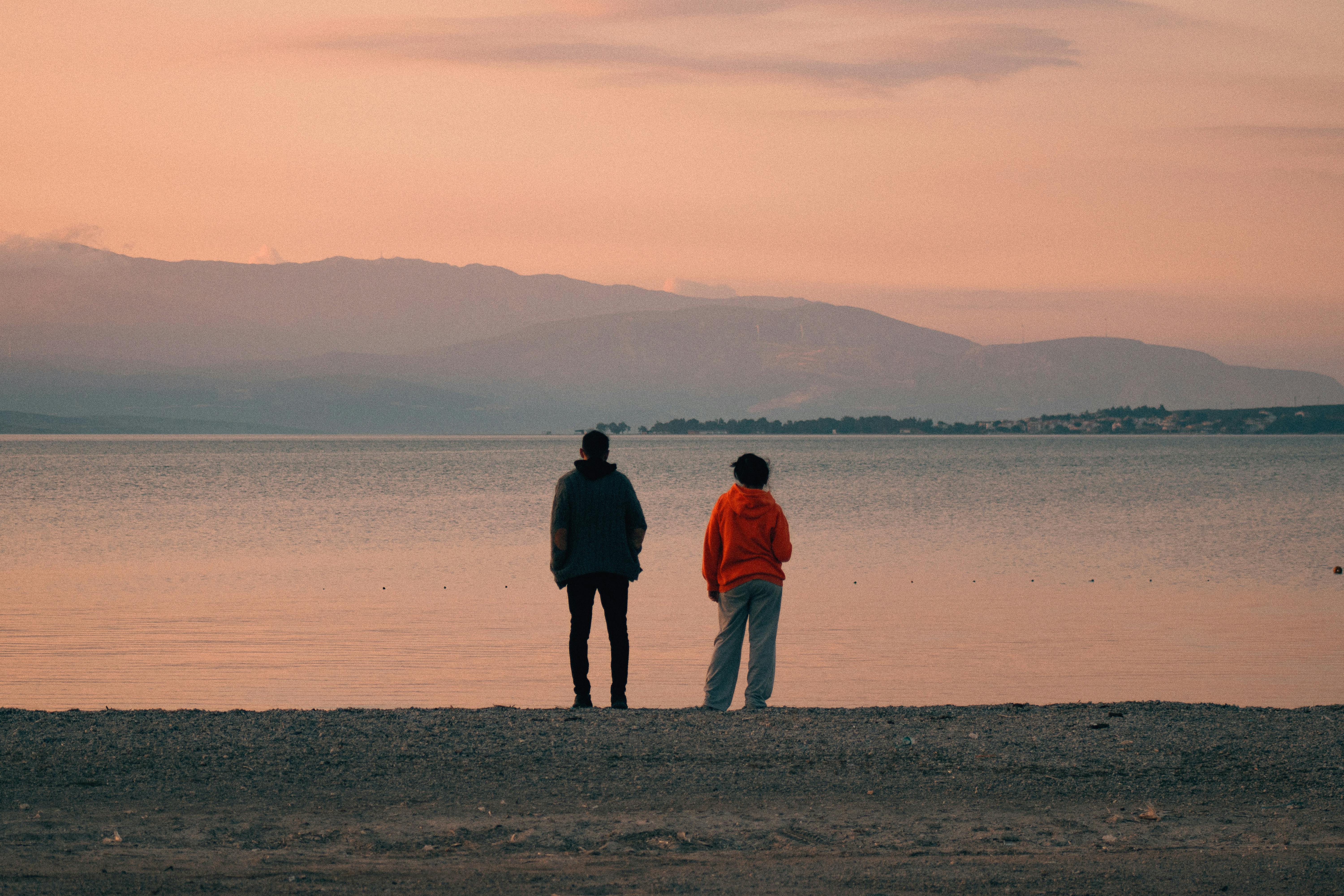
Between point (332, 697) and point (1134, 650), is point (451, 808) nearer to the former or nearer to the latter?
point (332, 697)

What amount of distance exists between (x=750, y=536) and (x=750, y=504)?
25 centimetres

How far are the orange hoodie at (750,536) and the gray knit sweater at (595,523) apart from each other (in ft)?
1.93

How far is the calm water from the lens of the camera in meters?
13.9

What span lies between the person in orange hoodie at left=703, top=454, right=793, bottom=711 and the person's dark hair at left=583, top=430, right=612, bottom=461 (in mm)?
918

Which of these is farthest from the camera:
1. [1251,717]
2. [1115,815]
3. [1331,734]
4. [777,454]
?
[777,454]

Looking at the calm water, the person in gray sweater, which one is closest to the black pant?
the person in gray sweater

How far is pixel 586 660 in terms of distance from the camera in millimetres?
9789

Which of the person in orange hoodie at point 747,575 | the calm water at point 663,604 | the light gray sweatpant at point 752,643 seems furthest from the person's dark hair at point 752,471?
the calm water at point 663,604

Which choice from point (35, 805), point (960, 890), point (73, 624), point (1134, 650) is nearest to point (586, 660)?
point (35, 805)

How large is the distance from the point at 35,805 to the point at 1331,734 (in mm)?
7731

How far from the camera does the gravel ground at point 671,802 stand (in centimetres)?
579

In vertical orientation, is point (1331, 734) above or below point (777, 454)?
below

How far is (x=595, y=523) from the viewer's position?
9469 mm

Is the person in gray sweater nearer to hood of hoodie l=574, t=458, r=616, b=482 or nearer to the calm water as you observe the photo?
hood of hoodie l=574, t=458, r=616, b=482
